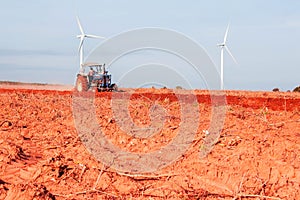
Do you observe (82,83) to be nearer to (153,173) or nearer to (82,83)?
(82,83)

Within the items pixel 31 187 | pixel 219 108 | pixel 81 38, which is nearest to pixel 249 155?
pixel 31 187

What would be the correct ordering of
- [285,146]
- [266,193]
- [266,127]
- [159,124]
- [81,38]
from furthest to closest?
[81,38] → [266,127] → [159,124] → [285,146] → [266,193]

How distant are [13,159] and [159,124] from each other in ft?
9.24

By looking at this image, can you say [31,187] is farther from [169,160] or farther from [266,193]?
[266,193]

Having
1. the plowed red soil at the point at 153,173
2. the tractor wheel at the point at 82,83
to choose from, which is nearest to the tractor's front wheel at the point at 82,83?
the tractor wheel at the point at 82,83

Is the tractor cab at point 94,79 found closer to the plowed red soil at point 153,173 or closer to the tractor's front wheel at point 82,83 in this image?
the tractor's front wheel at point 82,83

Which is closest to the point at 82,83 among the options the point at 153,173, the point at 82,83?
the point at 82,83

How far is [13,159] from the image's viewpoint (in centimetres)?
698

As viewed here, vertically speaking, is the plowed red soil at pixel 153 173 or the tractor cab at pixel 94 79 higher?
the tractor cab at pixel 94 79

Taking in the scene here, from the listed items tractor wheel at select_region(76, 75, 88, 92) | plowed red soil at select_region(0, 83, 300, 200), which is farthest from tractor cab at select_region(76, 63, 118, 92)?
plowed red soil at select_region(0, 83, 300, 200)

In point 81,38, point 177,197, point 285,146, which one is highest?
point 81,38

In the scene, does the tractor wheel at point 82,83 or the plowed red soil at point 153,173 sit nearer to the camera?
the plowed red soil at point 153,173

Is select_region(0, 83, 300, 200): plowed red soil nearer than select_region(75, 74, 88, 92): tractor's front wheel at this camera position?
Yes

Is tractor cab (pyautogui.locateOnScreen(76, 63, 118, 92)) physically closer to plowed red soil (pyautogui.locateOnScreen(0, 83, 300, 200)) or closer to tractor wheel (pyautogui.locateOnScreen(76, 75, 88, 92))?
tractor wheel (pyautogui.locateOnScreen(76, 75, 88, 92))
